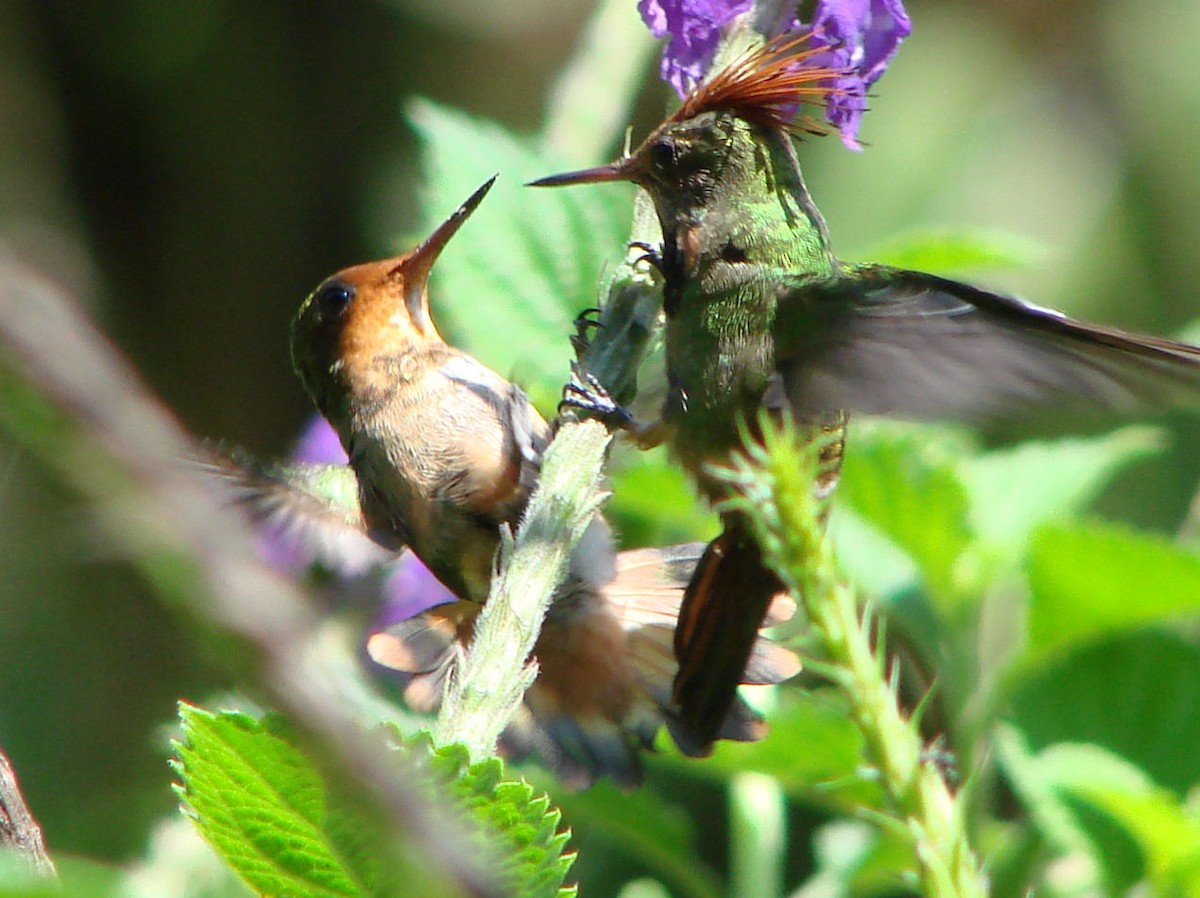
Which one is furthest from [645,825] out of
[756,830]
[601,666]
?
[601,666]

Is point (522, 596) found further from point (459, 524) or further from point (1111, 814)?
point (1111, 814)

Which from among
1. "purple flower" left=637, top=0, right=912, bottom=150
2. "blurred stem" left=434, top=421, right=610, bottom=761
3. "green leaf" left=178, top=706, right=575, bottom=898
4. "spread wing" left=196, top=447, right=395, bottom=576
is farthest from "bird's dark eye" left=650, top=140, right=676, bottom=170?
"green leaf" left=178, top=706, right=575, bottom=898

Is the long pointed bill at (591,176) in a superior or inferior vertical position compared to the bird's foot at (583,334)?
superior

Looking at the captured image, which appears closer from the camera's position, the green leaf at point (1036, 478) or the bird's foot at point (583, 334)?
the bird's foot at point (583, 334)

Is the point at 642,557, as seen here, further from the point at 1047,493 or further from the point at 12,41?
the point at 12,41

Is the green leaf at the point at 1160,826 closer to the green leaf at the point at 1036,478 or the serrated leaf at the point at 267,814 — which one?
the green leaf at the point at 1036,478

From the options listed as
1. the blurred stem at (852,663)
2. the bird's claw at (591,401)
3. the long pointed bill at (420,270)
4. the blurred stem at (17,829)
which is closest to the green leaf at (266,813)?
the blurred stem at (17,829)

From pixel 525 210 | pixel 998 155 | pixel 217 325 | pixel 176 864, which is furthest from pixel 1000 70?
pixel 176 864
